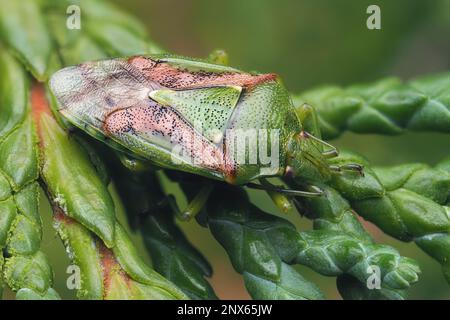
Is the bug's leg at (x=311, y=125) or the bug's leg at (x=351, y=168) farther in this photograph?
the bug's leg at (x=311, y=125)

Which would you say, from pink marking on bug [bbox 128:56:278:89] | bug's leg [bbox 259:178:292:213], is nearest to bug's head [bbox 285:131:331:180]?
bug's leg [bbox 259:178:292:213]

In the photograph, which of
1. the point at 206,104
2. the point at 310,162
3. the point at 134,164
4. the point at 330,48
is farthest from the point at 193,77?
the point at 330,48

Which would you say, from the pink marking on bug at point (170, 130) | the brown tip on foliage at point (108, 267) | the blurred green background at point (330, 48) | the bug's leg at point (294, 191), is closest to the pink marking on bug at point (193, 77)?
the pink marking on bug at point (170, 130)

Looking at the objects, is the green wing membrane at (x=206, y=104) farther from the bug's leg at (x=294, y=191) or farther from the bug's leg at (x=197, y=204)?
the bug's leg at (x=294, y=191)

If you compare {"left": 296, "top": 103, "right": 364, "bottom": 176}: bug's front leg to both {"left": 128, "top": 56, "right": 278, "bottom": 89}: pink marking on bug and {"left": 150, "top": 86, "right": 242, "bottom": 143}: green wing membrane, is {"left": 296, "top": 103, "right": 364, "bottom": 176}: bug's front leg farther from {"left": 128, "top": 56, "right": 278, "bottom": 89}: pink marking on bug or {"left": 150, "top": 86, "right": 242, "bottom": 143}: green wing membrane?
{"left": 150, "top": 86, "right": 242, "bottom": 143}: green wing membrane

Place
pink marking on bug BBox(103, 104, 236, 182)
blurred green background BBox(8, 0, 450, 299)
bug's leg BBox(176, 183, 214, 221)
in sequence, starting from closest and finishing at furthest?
pink marking on bug BBox(103, 104, 236, 182) → bug's leg BBox(176, 183, 214, 221) → blurred green background BBox(8, 0, 450, 299)
